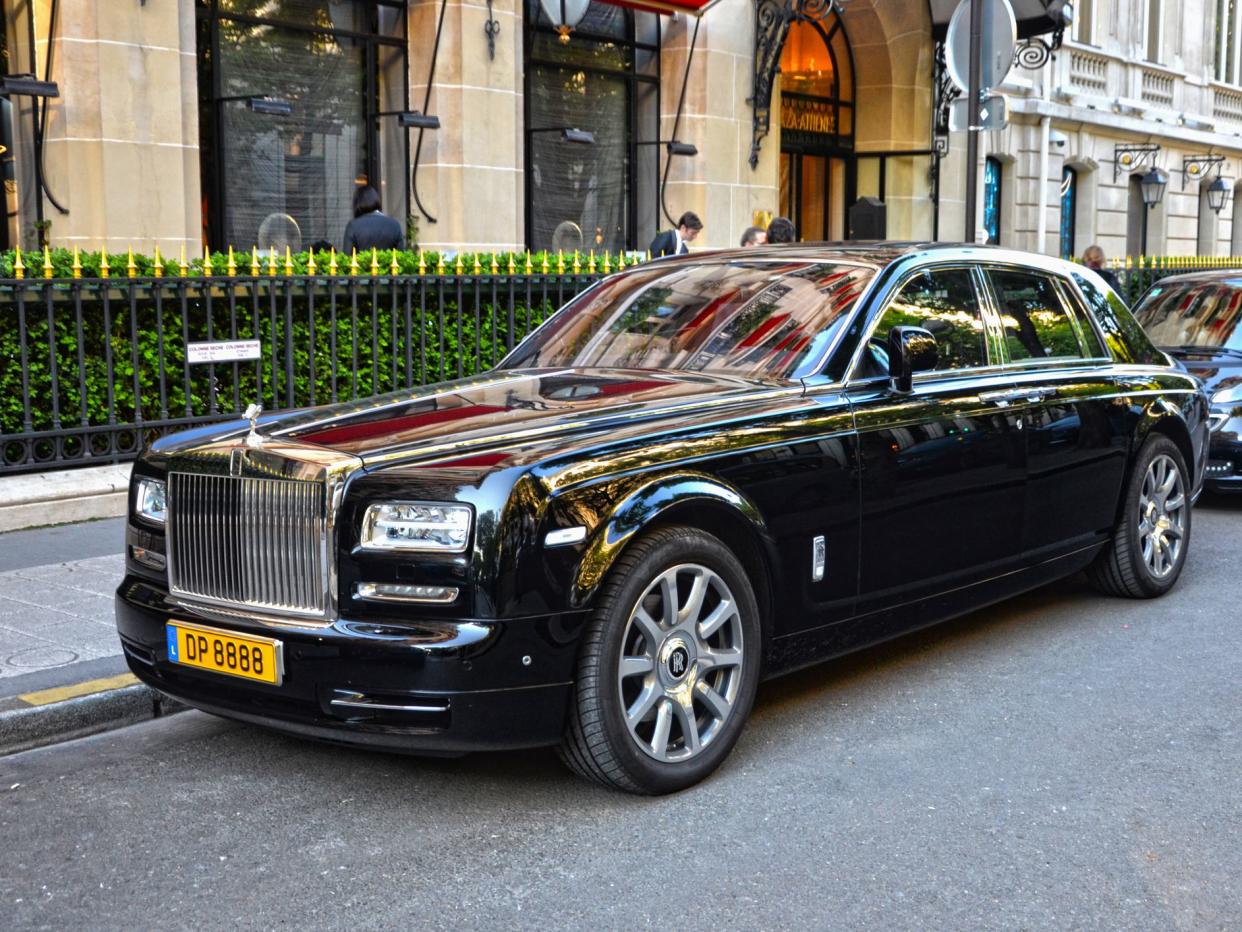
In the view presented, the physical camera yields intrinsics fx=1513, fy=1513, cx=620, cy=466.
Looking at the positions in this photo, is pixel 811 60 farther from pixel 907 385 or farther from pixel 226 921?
pixel 226 921

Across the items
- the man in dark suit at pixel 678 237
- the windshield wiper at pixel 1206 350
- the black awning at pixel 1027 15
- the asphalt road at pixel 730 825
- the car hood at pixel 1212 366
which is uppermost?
the black awning at pixel 1027 15

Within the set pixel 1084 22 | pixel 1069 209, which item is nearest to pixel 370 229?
pixel 1069 209

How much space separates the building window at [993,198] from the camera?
2631cm

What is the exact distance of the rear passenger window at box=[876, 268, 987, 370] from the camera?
587 cm

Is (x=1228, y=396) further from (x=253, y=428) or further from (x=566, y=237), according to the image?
(x=566, y=237)

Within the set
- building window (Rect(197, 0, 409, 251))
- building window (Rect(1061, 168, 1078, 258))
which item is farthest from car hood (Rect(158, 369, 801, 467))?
building window (Rect(1061, 168, 1078, 258))

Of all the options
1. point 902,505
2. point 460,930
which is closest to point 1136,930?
point 460,930

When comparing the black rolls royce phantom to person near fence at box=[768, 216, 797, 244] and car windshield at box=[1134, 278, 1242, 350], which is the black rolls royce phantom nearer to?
car windshield at box=[1134, 278, 1242, 350]

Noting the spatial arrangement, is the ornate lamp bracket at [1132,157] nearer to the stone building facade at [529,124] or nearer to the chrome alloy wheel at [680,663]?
the stone building facade at [529,124]

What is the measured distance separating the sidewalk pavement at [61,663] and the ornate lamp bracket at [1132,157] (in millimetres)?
26291

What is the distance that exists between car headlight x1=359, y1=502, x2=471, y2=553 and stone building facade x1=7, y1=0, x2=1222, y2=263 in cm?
895

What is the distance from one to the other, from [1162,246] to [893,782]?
2985 cm

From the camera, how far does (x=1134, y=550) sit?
23.6 ft

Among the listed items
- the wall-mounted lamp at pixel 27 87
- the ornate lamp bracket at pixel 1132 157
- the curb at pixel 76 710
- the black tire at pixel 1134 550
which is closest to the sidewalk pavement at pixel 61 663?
the curb at pixel 76 710
